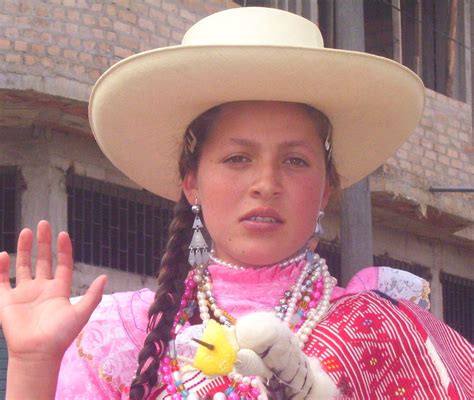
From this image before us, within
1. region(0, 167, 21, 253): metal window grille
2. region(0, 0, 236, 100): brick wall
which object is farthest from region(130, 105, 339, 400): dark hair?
region(0, 167, 21, 253): metal window grille

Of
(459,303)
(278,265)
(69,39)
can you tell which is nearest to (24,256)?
(278,265)

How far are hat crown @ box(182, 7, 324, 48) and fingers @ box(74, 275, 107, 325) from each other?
2.38 feet

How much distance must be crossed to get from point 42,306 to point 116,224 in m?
6.80

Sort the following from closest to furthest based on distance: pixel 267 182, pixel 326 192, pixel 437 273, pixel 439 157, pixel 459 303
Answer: pixel 267 182
pixel 326 192
pixel 439 157
pixel 437 273
pixel 459 303

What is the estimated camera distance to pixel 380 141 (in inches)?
172

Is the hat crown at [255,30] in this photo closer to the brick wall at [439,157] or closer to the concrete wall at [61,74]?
the concrete wall at [61,74]

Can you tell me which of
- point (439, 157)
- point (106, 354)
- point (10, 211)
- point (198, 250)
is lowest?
point (439, 157)

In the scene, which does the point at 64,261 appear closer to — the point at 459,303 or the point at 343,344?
the point at 343,344

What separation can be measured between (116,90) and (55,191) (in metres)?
5.86

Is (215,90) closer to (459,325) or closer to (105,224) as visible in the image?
(105,224)

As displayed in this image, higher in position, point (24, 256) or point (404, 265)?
point (24, 256)

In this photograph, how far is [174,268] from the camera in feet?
13.8

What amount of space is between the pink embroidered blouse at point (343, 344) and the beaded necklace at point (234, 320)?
1.0 inches

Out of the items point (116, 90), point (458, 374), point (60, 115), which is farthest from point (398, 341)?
point (60, 115)
